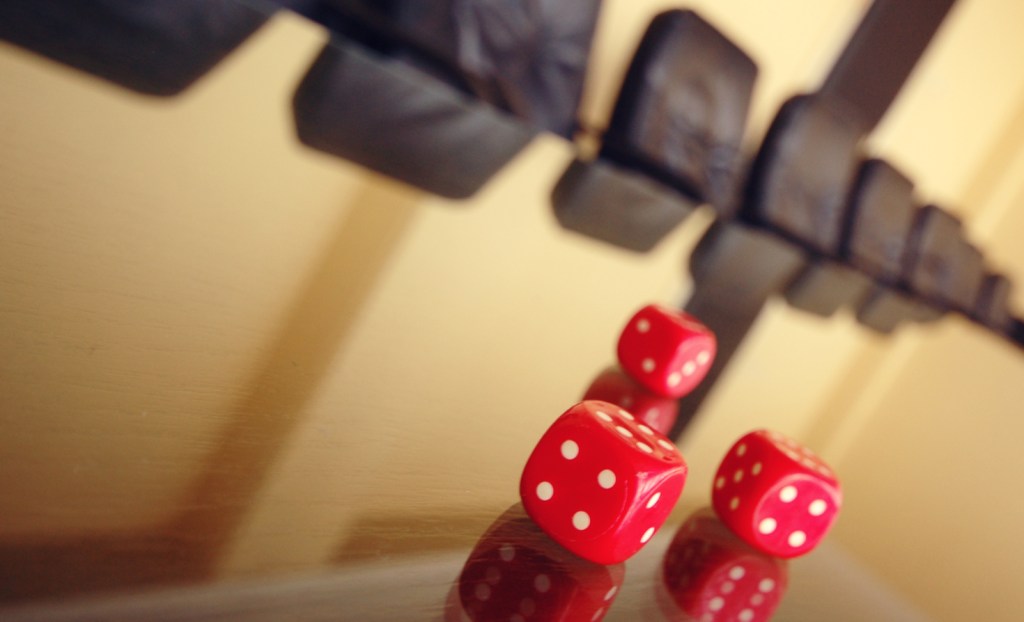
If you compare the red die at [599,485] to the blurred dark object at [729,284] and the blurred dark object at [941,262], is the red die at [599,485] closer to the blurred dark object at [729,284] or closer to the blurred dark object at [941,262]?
the blurred dark object at [729,284]

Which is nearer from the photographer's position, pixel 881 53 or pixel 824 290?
pixel 824 290

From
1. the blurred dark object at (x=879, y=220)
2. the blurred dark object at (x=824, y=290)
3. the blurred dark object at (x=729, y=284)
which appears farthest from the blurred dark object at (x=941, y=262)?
the blurred dark object at (x=729, y=284)

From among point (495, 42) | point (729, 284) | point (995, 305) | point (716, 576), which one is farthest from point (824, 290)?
point (995, 305)

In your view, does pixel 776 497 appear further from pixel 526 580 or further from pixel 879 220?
pixel 879 220

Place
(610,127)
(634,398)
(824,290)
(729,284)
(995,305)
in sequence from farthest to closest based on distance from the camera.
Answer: (995,305), (610,127), (824,290), (729,284), (634,398)

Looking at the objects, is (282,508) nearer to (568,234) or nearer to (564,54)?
(568,234)

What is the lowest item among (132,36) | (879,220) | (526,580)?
(526,580)

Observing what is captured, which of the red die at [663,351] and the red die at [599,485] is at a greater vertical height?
the red die at [663,351]
